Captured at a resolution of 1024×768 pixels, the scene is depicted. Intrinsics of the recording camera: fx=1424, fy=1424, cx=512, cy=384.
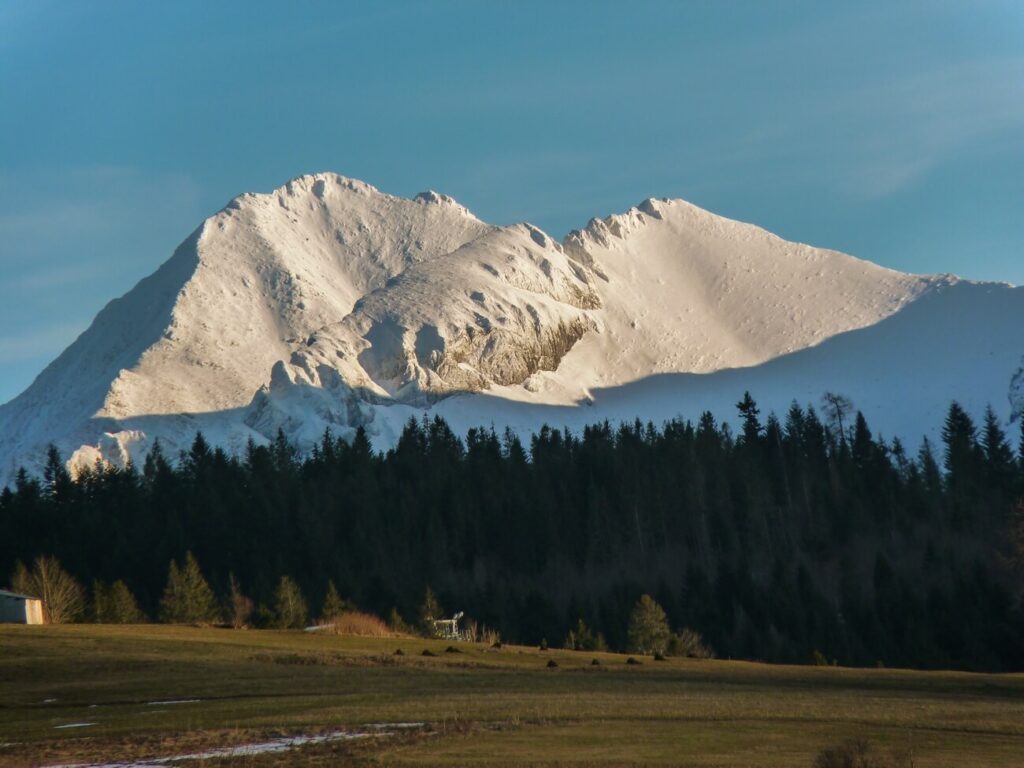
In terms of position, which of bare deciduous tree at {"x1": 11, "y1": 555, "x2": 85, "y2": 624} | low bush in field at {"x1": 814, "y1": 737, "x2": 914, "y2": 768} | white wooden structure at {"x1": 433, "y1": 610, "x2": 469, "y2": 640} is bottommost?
low bush in field at {"x1": 814, "y1": 737, "x2": 914, "y2": 768}

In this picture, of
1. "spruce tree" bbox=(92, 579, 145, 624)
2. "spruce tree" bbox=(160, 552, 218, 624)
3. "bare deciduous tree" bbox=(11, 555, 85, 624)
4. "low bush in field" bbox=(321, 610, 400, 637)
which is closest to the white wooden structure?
"low bush in field" bbox=(321, 610, 400, 637)

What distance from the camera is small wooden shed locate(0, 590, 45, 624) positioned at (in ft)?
271

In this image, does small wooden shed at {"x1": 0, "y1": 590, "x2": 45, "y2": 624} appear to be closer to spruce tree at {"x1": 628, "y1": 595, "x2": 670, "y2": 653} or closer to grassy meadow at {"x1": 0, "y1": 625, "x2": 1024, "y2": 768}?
grassy meadow at {"x1": 0, "y1": 625, "x2": 1024, "y2": 768}

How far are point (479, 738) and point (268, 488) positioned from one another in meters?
111

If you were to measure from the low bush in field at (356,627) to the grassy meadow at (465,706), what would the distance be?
1335 cm

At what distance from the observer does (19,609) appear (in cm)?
8325

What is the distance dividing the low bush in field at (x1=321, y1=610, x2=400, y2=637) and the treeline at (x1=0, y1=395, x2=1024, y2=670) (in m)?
13.1

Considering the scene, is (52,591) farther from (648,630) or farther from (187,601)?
(648,630)

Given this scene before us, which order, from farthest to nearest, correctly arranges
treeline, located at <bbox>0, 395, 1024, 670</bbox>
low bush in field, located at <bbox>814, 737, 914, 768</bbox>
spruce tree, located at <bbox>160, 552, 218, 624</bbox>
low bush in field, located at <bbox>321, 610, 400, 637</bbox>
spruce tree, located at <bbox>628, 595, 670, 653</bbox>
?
treeline, located at <bbox>0, 395, 1024, 670</bbox> → spruce tree, located at <bbox>160, 552, 218, 624</bbox> → spruce tree, located at <bbox>628, 595, 670, 653</bbox> → low bush in field, located at <bbox>321, 610, 400, 637</bbox> → low bush in field, located at <bbox>814, 737, 914, 768</bbox>

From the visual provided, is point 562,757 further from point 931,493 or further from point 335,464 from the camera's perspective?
point 335,464

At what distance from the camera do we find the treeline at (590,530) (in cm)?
11369

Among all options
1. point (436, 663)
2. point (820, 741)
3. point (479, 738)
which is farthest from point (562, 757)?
point (436, 663)

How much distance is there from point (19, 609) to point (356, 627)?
2016cm

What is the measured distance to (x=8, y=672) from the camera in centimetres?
5688
